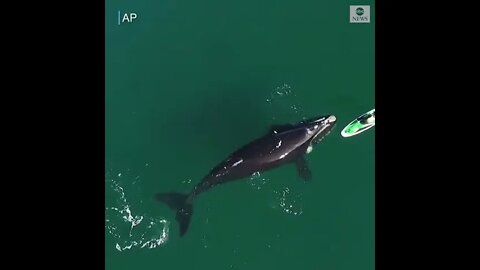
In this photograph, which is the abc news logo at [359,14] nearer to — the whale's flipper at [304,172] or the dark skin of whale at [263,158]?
the dark skin of whale at [263,158]

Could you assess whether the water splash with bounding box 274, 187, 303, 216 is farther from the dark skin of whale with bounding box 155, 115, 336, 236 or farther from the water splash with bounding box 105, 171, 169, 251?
the water splash with bounding box 105, 171, 169, 251

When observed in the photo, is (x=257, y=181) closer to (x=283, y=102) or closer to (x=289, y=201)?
(x=289, y=201)

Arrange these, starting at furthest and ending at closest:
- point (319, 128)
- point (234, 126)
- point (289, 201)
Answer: point (234, 126) → point (319, 128) → point (289, 201)

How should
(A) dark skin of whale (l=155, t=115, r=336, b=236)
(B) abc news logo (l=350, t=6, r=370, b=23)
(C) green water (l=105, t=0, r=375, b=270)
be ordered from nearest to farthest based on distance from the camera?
(C) green water (l=105, t=0, r=375, b=270)
(A) dark skin of whale (l=155, t=115, r=336, b=236)
(B) abc news logo (l=350, t=6, r=370, b=23)

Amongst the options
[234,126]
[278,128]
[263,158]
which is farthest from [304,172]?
[234,126]

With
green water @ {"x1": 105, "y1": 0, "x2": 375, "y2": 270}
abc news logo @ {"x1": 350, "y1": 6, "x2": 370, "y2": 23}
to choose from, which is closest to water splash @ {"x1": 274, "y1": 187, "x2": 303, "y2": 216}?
green water @ {"x1": 105, "y1": 0, "x2": 375, "y2": 270}

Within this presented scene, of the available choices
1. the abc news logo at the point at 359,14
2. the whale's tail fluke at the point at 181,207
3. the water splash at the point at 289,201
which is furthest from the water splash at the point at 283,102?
the whale's tail fluke at the point at 181,207
